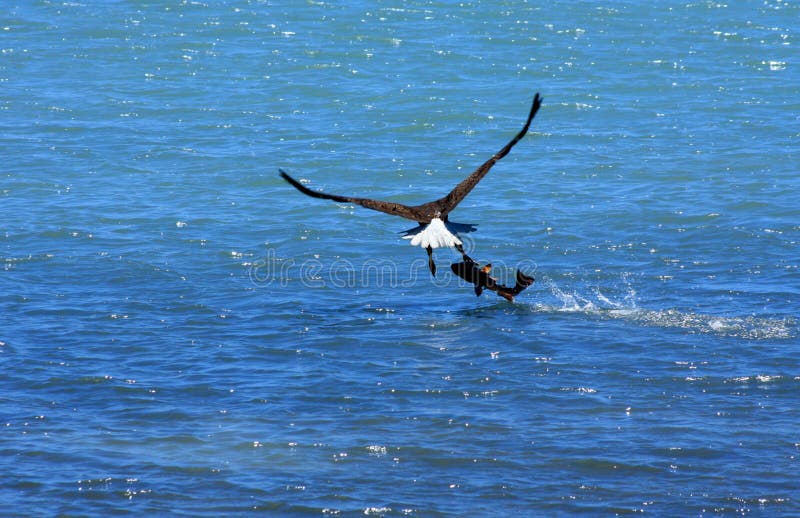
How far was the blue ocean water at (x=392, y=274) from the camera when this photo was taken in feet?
33.1

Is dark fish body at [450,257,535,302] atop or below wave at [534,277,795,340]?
atop

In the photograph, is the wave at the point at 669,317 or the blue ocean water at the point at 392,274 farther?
the wave at the point at 669,317

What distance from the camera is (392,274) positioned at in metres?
16.9

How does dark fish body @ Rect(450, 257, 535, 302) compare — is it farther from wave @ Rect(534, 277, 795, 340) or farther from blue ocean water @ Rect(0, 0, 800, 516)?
wave @ Rect(534, 277, 795, 340)

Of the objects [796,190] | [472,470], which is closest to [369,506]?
[472,470]

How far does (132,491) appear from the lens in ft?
31.6

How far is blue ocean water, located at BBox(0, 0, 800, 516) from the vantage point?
10078mm

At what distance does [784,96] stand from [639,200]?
382 inches

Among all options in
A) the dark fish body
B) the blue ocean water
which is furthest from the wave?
the dark fish body

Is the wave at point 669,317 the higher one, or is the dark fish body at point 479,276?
the dark fish body at point 479,276

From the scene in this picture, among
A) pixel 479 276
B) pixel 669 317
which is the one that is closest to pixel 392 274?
pixel 479 276

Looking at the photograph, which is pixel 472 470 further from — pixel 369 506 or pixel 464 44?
pixel 464 44

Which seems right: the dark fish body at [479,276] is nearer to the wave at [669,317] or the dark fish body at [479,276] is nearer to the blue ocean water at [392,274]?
the blue ocean water at [392,274]

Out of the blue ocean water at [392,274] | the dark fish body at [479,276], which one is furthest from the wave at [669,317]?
the dark fish body at [479,276]
